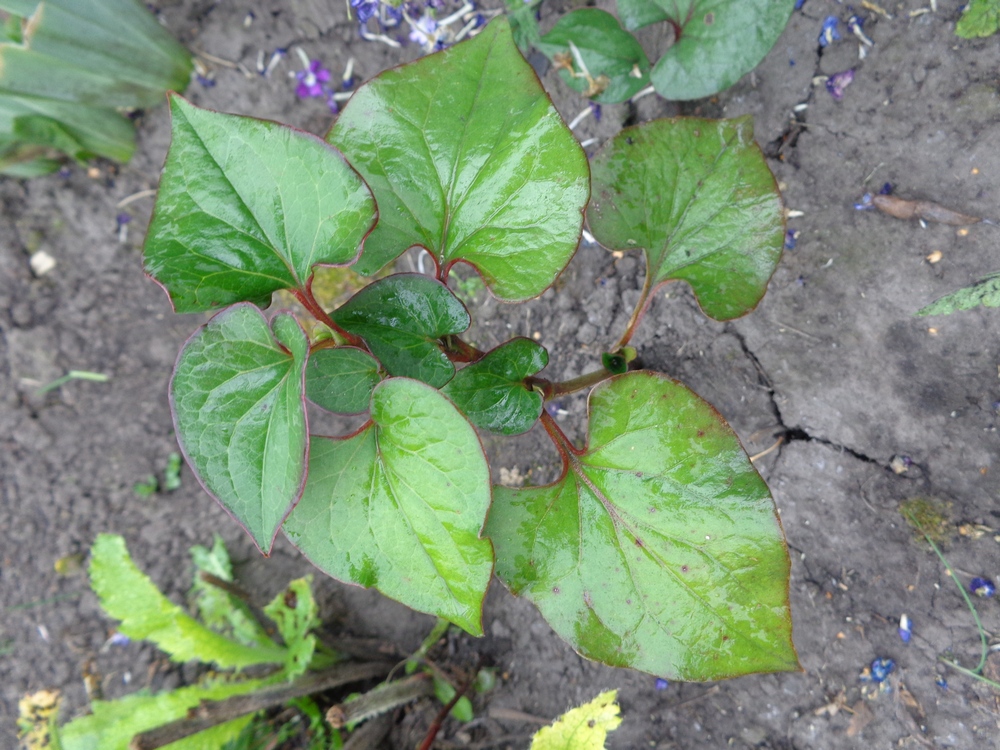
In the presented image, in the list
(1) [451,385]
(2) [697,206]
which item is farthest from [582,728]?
(2) [697,206]

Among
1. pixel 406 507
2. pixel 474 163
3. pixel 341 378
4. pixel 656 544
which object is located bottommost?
pixel 656 544

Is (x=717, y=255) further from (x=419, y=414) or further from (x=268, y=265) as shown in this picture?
(x=268, y=265)

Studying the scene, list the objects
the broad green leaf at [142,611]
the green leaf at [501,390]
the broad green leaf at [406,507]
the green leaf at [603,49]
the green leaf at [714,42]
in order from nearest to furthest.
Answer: the broad green leaf at [406,507] < the green leaf at [501,390] < the green leaf at [714,42] < the green leaf at [603,49] < the broad green leaf at [142,611]

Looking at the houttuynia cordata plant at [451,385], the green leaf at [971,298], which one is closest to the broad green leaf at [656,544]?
the houttuynia cordata plant at [451,385]

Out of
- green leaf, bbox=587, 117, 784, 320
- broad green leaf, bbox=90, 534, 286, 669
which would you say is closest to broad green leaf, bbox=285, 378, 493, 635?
green leaf, bbox=587, 117, 784, 320

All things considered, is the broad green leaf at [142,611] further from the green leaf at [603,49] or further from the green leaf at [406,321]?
the green leaf at [603,49]

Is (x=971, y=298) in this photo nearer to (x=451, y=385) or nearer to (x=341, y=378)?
(x=451, y=385)

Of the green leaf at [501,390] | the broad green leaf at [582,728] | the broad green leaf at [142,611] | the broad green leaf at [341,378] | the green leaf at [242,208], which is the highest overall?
the green leaf at [242,208]
